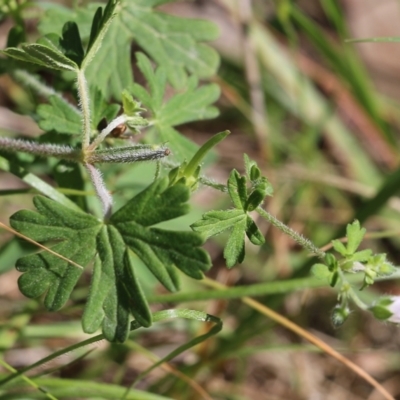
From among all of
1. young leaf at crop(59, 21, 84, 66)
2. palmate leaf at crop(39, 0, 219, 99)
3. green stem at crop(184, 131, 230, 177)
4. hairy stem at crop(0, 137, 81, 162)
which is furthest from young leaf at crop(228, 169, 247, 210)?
palmate leaf at crop(39, 0, 219, 99)

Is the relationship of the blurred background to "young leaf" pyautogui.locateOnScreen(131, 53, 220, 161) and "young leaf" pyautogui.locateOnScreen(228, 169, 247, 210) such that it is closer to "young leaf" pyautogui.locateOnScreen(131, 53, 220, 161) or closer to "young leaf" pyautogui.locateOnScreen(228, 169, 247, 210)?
"young leaf" pyautogui.locateOnScreen(131, 53, 220, 161)

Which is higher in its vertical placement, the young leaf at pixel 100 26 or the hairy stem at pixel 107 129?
the young leaf at pixel 100 26

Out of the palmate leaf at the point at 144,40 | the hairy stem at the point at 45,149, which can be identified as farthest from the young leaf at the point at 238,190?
the palmate leaf at the point at 144,40

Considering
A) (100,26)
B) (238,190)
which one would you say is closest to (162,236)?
(238,190)

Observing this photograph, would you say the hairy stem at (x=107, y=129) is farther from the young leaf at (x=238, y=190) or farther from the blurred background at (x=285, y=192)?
the blurred background at (x=285, y=192)

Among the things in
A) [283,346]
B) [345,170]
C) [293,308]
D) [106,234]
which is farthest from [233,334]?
[345,170]
